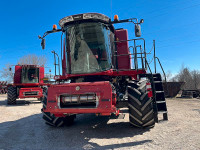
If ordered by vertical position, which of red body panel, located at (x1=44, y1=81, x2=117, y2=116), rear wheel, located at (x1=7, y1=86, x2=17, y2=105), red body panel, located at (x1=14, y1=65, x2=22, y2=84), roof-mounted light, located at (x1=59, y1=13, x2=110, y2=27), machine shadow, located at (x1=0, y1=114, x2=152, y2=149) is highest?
roof-mounted light, located at (x1=59, y1=13, x2=110, y2=27)

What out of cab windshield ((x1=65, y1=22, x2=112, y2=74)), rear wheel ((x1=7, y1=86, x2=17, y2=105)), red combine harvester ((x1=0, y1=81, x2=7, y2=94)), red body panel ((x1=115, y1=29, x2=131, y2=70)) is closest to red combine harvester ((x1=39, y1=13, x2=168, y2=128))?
cab windshield ((x1=65, y1=22, x2=112, y2=74))

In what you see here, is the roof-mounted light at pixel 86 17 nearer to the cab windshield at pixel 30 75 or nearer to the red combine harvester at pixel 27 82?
the red combine harvester at pixel 27 82

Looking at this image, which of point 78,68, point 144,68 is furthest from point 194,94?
point 78,68

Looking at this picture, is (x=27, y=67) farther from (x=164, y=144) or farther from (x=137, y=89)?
(x=164, y=144)

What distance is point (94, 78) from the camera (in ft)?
15.8

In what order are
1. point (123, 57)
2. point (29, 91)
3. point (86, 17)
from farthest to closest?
point (29, 91), point (123, 57), point (86, 17)

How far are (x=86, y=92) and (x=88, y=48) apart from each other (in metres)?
1.60

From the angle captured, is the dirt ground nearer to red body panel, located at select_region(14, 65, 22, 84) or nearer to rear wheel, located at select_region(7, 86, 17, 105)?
rear wheel, located at select_region(7, 86, 17, 105)

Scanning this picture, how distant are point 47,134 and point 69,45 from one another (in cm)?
275

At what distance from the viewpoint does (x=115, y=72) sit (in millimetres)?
4641

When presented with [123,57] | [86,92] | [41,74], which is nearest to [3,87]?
[41,74]

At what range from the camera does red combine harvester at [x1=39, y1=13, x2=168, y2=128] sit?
382cm

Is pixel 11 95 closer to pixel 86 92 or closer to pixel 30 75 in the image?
pixel 30 75

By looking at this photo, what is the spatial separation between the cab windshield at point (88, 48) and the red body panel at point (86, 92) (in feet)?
3.02
